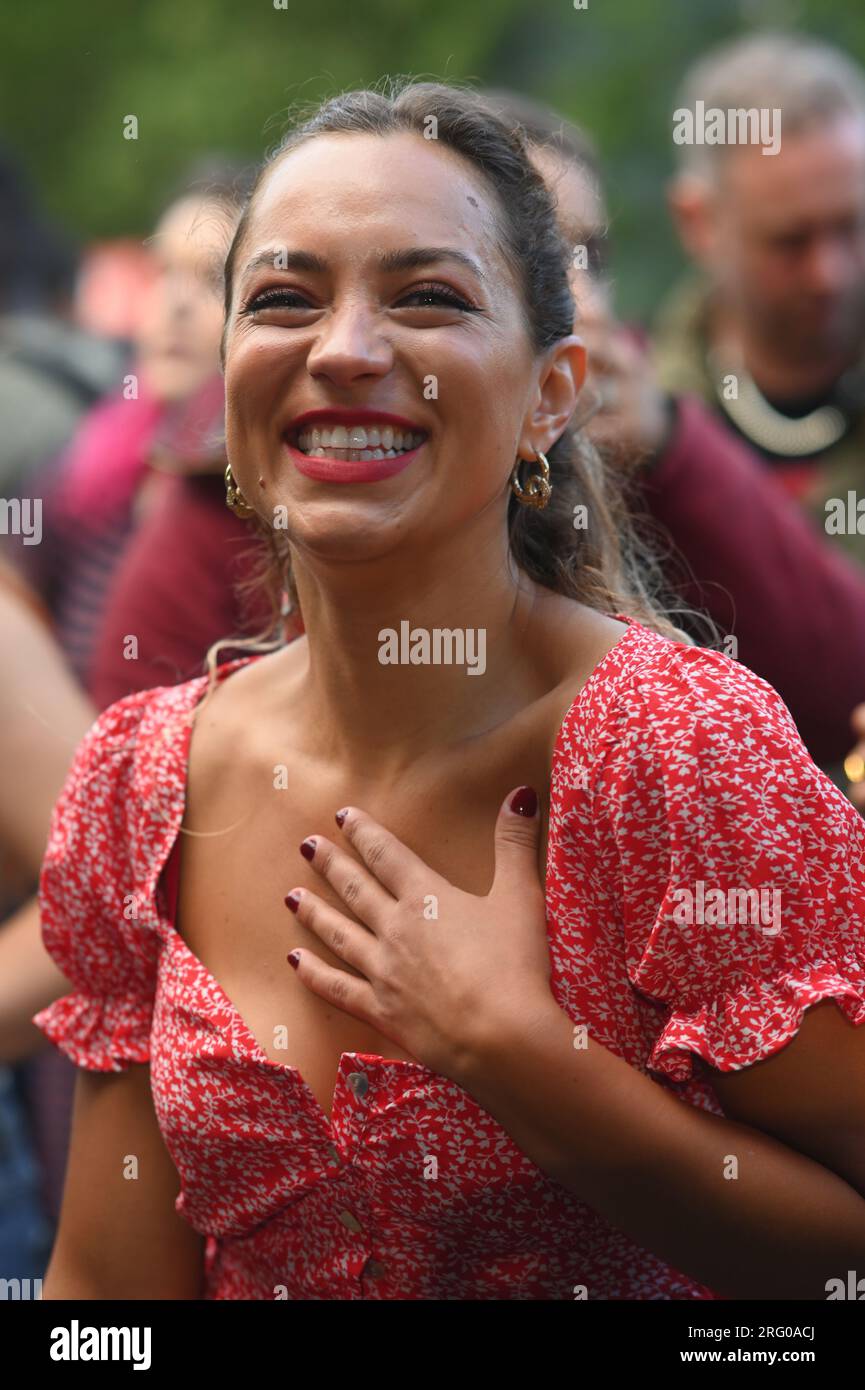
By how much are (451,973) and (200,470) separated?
4.45 ft

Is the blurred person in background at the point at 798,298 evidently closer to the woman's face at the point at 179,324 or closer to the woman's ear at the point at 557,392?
the woman's face at the point at 179,324

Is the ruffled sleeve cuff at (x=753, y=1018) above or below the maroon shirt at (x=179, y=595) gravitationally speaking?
below

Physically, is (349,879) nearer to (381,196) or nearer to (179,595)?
(381,196)

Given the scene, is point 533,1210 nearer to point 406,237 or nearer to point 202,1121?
point 202,1121

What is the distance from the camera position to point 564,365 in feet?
6.08

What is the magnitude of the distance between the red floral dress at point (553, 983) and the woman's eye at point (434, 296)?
0.37m

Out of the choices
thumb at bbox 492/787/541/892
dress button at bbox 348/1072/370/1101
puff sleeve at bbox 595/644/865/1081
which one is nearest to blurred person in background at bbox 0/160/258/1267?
dress button at bbox 348/1072/370/1101

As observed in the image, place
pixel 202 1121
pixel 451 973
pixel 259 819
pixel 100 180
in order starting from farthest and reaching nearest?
pixel 100 180 → pixel 259 819 → pixel 202 1121 → pixel 451 973

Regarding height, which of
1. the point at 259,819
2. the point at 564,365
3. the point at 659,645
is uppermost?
the point at 564,365

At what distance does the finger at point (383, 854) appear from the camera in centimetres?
175

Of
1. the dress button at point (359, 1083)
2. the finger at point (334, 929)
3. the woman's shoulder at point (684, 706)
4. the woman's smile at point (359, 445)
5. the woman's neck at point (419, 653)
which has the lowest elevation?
the dress button at point (359, 1083)

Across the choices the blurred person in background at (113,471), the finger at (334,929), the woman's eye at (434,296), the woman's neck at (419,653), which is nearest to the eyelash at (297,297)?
the woman's eye at (434,296)

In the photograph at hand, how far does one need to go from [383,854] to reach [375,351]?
0.50m
